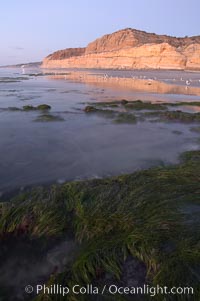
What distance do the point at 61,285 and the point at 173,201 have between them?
2.27 metres

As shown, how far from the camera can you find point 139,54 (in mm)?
90688

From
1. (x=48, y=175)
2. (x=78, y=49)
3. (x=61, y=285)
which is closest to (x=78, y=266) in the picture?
(x=61, y=285)

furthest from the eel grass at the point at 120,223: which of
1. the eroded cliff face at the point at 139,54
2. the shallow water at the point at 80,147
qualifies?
the eroded cliff face at the point at 139,54

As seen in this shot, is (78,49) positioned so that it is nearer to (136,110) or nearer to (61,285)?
(136,110)

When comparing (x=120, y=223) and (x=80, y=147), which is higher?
(x=120, y=223)

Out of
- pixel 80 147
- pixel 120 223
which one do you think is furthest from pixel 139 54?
pixel 120 223

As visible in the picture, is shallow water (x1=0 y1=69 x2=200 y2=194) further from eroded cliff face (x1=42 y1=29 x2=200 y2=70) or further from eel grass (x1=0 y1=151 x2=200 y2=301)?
eroded cliff face (x1=42 y1=29 x2=200 y2=70)

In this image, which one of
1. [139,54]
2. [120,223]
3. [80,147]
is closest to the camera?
[120,223]

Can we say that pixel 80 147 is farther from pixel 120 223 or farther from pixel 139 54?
pixel 139 54

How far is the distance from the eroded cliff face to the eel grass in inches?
2906

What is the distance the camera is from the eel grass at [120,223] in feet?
10.8

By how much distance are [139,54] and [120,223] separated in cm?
9262

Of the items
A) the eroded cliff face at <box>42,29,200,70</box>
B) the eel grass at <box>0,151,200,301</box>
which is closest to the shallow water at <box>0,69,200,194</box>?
the eel grass at <box>0,151,200,301</box>

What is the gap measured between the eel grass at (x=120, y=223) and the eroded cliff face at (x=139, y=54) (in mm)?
73817
